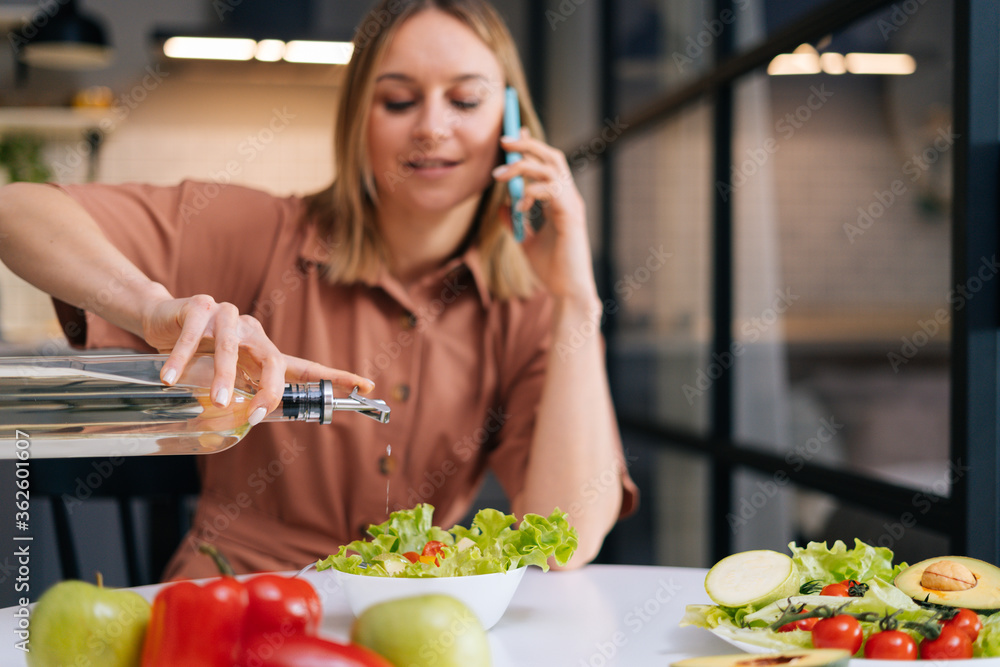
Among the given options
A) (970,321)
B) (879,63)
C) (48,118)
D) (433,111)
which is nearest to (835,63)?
(879,63)

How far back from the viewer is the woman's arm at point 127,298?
73 cm

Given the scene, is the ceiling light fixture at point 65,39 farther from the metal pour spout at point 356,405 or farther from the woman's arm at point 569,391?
the metal pour spout at point 356,405

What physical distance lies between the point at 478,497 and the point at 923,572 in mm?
2266

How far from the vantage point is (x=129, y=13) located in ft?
13.7

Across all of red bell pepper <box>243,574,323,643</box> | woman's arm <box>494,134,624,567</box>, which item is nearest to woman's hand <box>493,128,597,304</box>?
woman's arm <box>494,134,624,567</box>

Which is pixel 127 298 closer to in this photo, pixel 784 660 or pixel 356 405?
pixel 356 405

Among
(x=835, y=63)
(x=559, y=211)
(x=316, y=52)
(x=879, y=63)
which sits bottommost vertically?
(x=559, y=211)

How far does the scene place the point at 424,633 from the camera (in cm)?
60

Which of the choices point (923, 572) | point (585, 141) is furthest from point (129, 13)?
point (923, 572)

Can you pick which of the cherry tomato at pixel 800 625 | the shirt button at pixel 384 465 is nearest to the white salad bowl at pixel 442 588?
the cherry tomato at pixel 800 625

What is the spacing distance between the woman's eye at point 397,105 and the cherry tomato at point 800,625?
839 mm

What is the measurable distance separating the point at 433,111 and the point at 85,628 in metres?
0.81

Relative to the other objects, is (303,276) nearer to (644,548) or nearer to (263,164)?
(644,548)

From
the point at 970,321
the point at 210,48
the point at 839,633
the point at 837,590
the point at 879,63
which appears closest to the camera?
the point at 839,633
